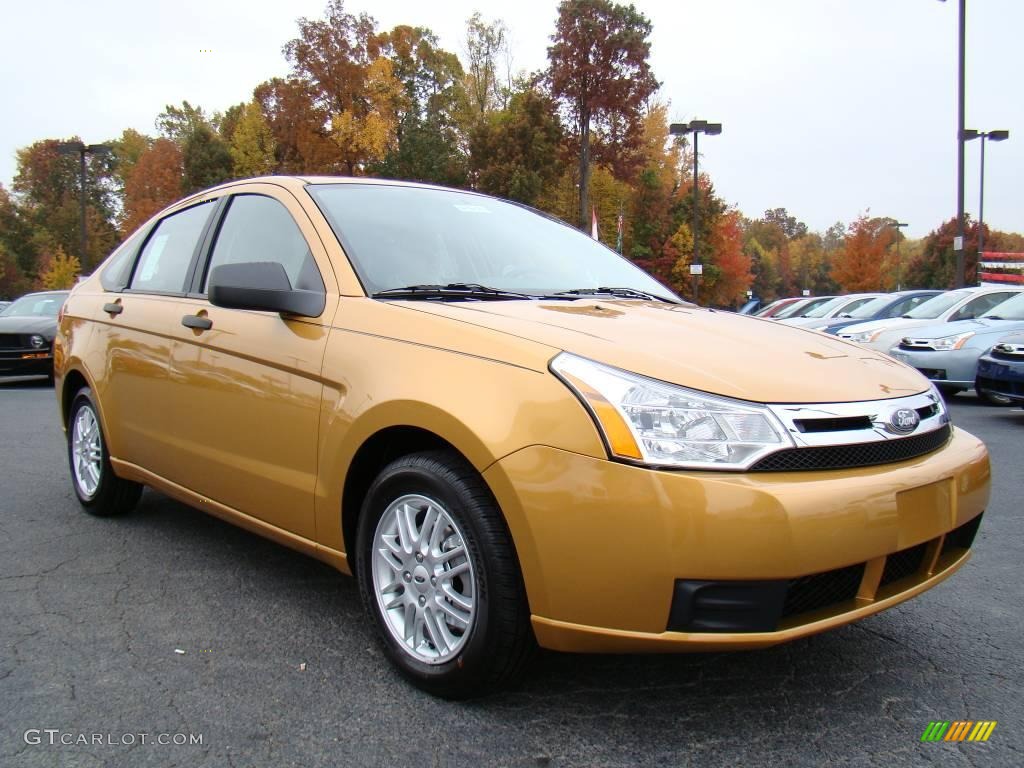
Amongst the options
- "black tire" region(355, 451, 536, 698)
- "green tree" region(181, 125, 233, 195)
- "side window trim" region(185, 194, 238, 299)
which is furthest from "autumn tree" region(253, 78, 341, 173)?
"black tire" region(355, 451, 536, 698)

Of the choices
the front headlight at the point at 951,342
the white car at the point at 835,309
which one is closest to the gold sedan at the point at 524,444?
the front headlight at the point at 951,342

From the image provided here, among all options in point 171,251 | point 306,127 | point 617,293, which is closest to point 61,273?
point 306,127

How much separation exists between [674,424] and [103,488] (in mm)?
3404

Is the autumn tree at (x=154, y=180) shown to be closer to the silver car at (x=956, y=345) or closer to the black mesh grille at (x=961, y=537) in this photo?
the silver car at (x=956, y=345)

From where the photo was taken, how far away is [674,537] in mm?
1902

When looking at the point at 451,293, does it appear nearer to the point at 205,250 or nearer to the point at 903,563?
the point at 205,250

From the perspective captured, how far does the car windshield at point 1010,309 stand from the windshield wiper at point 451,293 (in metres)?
9.88

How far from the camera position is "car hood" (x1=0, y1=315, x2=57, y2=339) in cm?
1233

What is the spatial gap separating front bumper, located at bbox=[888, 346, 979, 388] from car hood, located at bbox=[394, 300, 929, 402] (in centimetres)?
795

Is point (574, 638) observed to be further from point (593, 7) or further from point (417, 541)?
point (593, 7)

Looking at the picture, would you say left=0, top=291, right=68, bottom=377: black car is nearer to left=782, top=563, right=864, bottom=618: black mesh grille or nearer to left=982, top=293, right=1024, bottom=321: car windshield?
left=782, top=563, right=864, bottom=618: black mesh grille

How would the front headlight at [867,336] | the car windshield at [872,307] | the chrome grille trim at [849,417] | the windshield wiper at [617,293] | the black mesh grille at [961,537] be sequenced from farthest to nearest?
the car windshield at [872,307] → the front headlight at [867,336] → the windshield wiper at [617,293] → the black mesh grille at [961,537] → the chrome grille trim at [849,417]

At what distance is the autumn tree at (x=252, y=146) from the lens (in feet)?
148

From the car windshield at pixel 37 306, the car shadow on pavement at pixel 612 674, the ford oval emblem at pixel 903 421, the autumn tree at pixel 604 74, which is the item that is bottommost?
the car shadow on pavement at pixel 612 674
